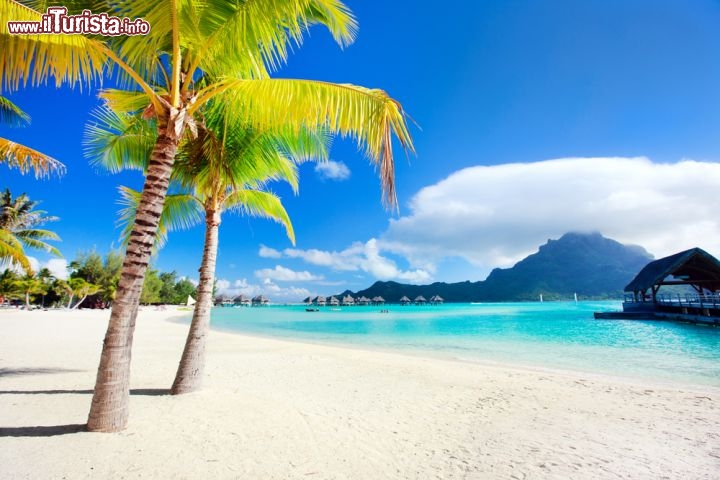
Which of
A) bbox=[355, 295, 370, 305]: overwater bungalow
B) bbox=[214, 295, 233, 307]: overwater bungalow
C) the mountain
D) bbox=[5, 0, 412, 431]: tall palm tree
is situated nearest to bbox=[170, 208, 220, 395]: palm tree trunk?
bbox=[5, 0, 412, 431]: tall palm tree

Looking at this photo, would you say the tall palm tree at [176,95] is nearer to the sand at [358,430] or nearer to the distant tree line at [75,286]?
the sand at [358,430]

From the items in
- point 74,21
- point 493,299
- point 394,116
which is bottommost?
point 493,299

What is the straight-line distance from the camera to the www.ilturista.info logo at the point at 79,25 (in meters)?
3.49

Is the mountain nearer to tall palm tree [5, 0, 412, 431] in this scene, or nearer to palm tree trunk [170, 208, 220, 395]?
palm tree trunk [170, 208, 220, 395]

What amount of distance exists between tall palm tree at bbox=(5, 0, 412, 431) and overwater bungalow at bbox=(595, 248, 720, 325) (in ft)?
103

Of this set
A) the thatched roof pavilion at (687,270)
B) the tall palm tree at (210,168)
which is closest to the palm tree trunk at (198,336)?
the tall palm tree at (210,168)

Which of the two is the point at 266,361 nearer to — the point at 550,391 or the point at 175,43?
the point at 550,391

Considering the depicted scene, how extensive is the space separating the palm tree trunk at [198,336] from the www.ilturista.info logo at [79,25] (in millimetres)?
3095

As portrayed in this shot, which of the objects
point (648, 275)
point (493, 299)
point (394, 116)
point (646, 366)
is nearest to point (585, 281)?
point (493, 299)

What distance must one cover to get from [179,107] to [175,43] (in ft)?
2.20

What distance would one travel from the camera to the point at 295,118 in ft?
12.8

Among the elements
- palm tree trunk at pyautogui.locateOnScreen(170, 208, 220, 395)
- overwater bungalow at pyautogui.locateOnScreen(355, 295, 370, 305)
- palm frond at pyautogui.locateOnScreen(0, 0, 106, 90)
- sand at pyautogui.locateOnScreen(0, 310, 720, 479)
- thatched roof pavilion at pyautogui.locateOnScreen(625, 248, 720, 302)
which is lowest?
overwater bungalow at pyautogui.locateOnScreen(355, 295, 370, 305)

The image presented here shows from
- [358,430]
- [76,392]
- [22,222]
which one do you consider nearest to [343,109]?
[358,430]

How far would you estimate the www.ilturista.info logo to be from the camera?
3.49 meters
